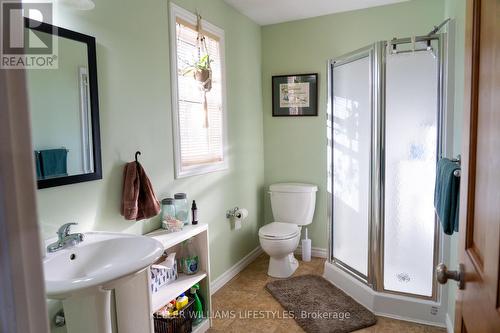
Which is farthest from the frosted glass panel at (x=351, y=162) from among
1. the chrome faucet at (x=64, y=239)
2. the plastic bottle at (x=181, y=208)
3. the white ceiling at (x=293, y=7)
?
the chrome faucet at (x=64, y=239)

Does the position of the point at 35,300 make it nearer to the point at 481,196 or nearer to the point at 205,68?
the point at 481,196

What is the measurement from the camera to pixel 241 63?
11.3 ft

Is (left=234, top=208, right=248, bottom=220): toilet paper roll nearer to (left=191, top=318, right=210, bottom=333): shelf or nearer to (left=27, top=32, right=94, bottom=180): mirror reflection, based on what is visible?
(left=191, top=318, right=210, bottom=333): shelf

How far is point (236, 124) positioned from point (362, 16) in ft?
5.43

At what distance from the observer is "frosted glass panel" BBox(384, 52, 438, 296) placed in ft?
7.91

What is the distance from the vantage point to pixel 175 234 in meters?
2.14

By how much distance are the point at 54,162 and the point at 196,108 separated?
1.33 meters

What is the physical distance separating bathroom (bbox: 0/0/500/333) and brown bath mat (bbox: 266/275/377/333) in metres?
0.03

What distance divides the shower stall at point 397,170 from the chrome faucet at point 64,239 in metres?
2.03

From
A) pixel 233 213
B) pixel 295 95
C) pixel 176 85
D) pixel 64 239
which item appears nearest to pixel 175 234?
pixel 64 239

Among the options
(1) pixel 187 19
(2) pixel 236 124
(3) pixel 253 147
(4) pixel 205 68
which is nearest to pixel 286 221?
(3) pixel 253 147

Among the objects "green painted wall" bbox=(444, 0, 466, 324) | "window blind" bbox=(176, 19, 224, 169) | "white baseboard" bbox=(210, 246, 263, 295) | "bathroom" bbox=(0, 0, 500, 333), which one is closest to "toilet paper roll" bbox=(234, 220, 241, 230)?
"bathroom" bbox=(0, 0, 500, 333)

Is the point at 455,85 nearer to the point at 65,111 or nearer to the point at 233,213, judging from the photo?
the point at 233,213

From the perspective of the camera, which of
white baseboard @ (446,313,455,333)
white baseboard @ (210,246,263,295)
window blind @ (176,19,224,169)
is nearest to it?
white baseboard @ (446,313,455,333)
